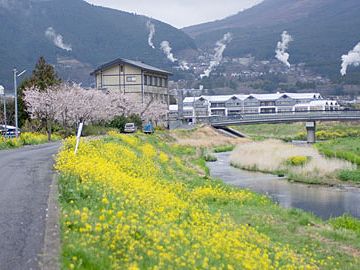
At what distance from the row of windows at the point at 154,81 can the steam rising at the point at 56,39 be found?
273 ft

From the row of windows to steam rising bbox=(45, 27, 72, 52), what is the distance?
83.3 metres

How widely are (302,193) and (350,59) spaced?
6063 inches

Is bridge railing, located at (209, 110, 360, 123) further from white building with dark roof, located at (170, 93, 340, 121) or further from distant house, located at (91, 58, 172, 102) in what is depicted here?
white building with dark roof, located at (170, 93, 340, 121)

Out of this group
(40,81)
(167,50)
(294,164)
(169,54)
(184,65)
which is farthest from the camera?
(184,65)

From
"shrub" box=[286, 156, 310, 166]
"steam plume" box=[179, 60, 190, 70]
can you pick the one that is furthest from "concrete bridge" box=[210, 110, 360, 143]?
"steam plume" box=[179, 60, 190, 70]

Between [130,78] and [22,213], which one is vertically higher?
[130,78]

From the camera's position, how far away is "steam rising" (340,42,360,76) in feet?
562

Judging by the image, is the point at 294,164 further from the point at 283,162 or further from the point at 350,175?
the point at 350,175

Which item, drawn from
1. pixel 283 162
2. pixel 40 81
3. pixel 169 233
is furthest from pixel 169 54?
pixel 169 233

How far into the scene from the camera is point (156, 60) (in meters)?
170

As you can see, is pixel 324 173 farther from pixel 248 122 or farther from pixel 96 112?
pixel 248 122

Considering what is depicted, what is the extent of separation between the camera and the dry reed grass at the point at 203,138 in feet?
187

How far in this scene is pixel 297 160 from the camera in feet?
121

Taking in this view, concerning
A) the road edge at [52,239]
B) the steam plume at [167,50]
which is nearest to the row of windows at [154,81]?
the road edge at [52,239]
